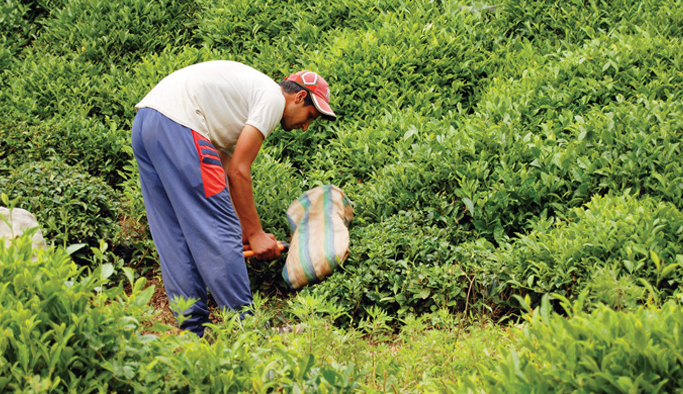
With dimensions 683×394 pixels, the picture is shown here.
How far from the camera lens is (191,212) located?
360cm

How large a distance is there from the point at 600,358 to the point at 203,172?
2462 mm

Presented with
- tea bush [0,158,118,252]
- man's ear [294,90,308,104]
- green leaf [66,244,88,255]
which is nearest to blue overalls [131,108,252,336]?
man's ear [294,90,308,104]

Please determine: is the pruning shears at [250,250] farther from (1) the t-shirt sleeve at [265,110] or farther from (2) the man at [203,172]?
(1) the t-shirt sleeve at [265,110]

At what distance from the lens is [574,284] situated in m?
3.52

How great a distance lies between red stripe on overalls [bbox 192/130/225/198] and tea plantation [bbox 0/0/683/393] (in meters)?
0.68

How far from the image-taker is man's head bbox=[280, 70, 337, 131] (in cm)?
406

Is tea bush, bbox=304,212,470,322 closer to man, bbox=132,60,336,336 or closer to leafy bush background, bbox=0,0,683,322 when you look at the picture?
leafy bush background, bbox=0,0,683,322

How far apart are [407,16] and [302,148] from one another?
2.05 metres

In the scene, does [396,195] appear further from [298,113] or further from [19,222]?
[19,222]

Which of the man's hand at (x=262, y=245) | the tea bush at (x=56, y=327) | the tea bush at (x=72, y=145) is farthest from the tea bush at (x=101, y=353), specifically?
the tea bush at (x=72, y=145)

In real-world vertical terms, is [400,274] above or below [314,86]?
below

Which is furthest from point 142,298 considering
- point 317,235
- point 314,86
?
point 314,86

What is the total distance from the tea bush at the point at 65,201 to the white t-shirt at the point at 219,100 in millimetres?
1177

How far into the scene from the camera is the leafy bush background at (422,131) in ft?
12.5
